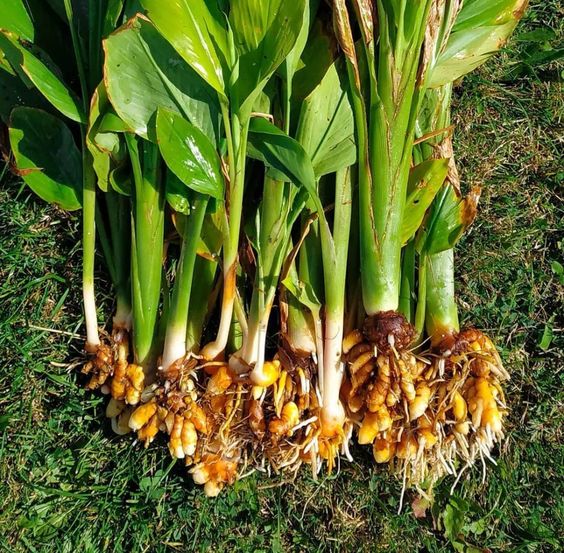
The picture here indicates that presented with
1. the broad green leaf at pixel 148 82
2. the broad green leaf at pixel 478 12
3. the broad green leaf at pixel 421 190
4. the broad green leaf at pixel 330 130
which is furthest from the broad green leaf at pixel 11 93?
the broad green leaf at pixel 478 12

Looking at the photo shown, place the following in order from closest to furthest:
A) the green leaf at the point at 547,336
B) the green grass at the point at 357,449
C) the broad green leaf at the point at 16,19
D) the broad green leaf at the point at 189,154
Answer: the broad green leaf at the point at 189,154 → the broad green leaf at the point at 16,19 → the green grass at the point at 357,449 → the green leaf at the point at 547,336

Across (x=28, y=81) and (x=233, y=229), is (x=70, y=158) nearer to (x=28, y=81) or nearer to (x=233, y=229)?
(x=28, y=81)

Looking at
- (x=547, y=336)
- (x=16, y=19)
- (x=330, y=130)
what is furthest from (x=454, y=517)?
(x=16, y=19)

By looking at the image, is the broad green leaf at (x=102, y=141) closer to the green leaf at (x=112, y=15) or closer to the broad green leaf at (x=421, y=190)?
the green leaf at (x=112, y=15)

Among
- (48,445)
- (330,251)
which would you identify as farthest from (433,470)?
(48,445)

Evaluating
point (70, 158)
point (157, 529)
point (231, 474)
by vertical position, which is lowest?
point (157, 529)

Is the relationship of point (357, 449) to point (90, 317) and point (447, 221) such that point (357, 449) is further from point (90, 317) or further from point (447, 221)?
point (90, 317)
